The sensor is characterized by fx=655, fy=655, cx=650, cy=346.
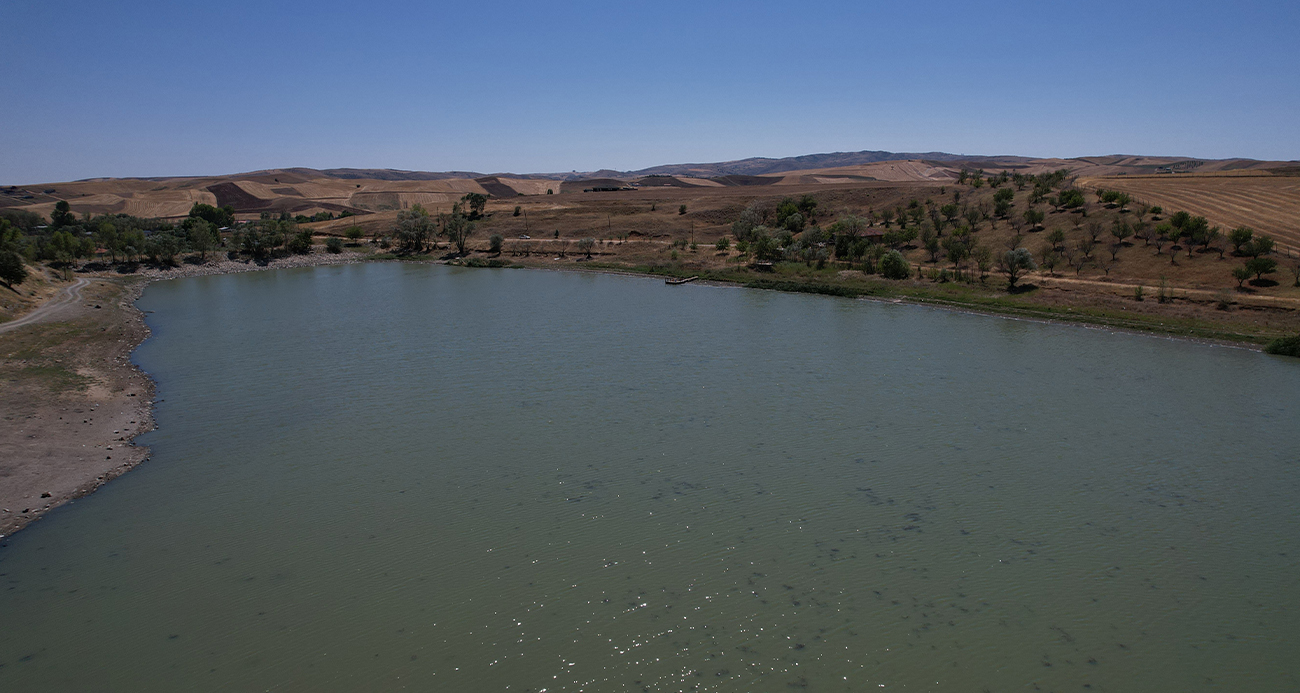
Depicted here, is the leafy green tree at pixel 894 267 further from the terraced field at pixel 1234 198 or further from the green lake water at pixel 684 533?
the terraced field at pixel 1234 198

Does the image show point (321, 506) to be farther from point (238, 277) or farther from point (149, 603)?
point (238, 277)

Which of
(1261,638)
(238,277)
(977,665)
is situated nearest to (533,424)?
(977,665)

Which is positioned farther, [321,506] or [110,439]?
[110,439]

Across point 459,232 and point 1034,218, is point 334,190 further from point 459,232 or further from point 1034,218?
point 1034,218

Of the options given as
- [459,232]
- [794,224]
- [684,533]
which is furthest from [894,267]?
[459,232]

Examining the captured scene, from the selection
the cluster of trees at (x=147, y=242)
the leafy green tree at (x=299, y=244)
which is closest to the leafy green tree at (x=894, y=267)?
the leafy green tree at (x=299, y=244)
